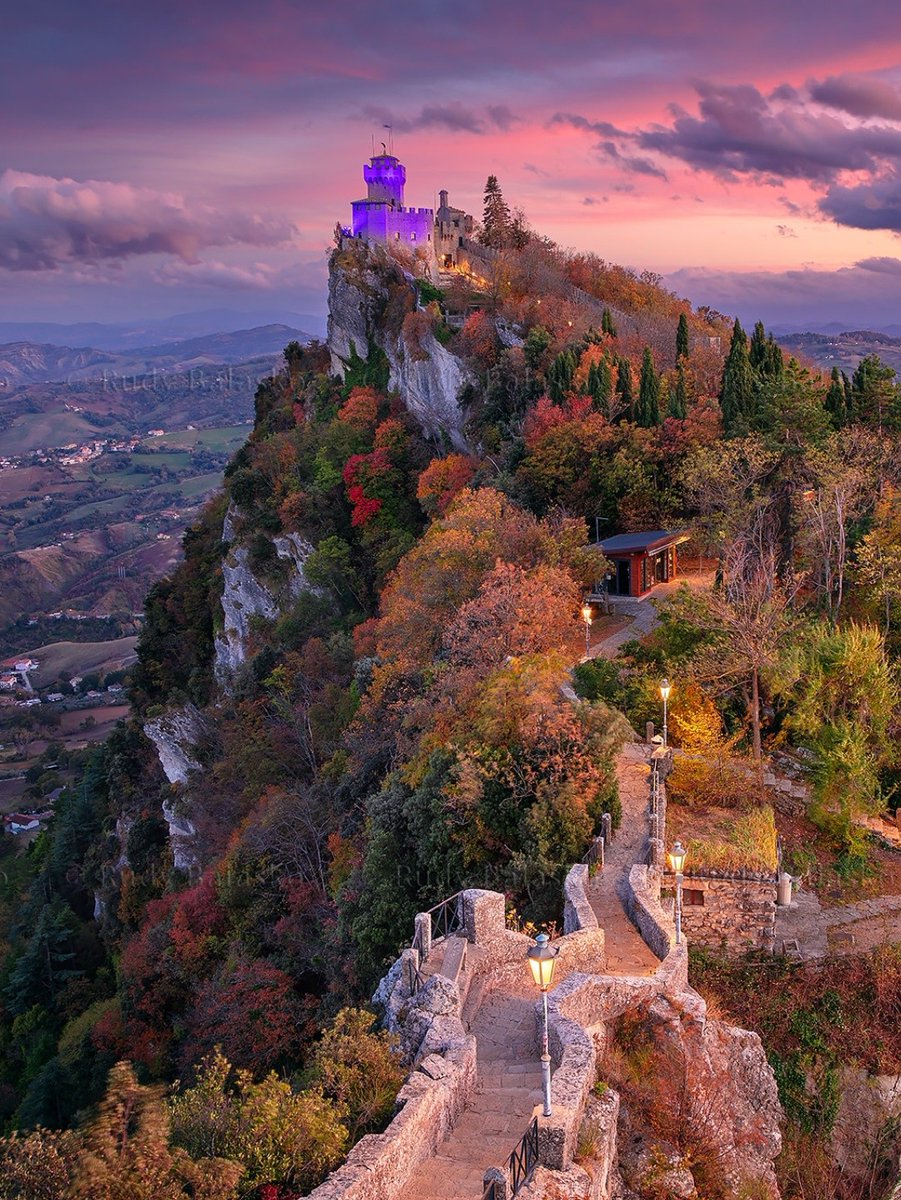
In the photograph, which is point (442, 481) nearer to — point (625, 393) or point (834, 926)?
point (625, 393)

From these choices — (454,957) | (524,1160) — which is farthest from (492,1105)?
(454,957)

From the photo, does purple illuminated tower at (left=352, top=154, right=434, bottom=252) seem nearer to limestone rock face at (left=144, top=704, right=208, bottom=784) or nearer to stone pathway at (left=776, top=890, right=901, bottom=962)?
limestone rock face at (left=144, top=704, right=208, bottom=784)

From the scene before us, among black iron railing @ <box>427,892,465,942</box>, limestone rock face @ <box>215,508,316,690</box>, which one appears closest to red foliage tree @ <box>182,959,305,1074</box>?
black iron railing @ <box>427,892,465,942</box>

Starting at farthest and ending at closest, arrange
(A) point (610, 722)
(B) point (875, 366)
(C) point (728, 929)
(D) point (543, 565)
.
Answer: (B) point (875, 366) → (D) point (543, 565) → (A) point (610, 722) → (C) point (728, 929)

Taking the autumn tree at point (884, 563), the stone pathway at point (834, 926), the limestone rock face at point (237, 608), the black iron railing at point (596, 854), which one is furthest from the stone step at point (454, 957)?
the limestone rock face at point (237, 608)

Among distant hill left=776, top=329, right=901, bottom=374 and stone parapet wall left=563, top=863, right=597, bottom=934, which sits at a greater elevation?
distant hill left=776, top=329, right=901, bottom=374

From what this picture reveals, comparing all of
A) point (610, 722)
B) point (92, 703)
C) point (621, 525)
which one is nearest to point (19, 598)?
point (92, 703)

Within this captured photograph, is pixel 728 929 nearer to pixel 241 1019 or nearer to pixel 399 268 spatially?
pixel 241 1019

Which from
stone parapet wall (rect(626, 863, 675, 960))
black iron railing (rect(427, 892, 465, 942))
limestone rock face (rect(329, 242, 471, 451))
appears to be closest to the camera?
stone parapet wall (rect(626, 863, 675, 960))
